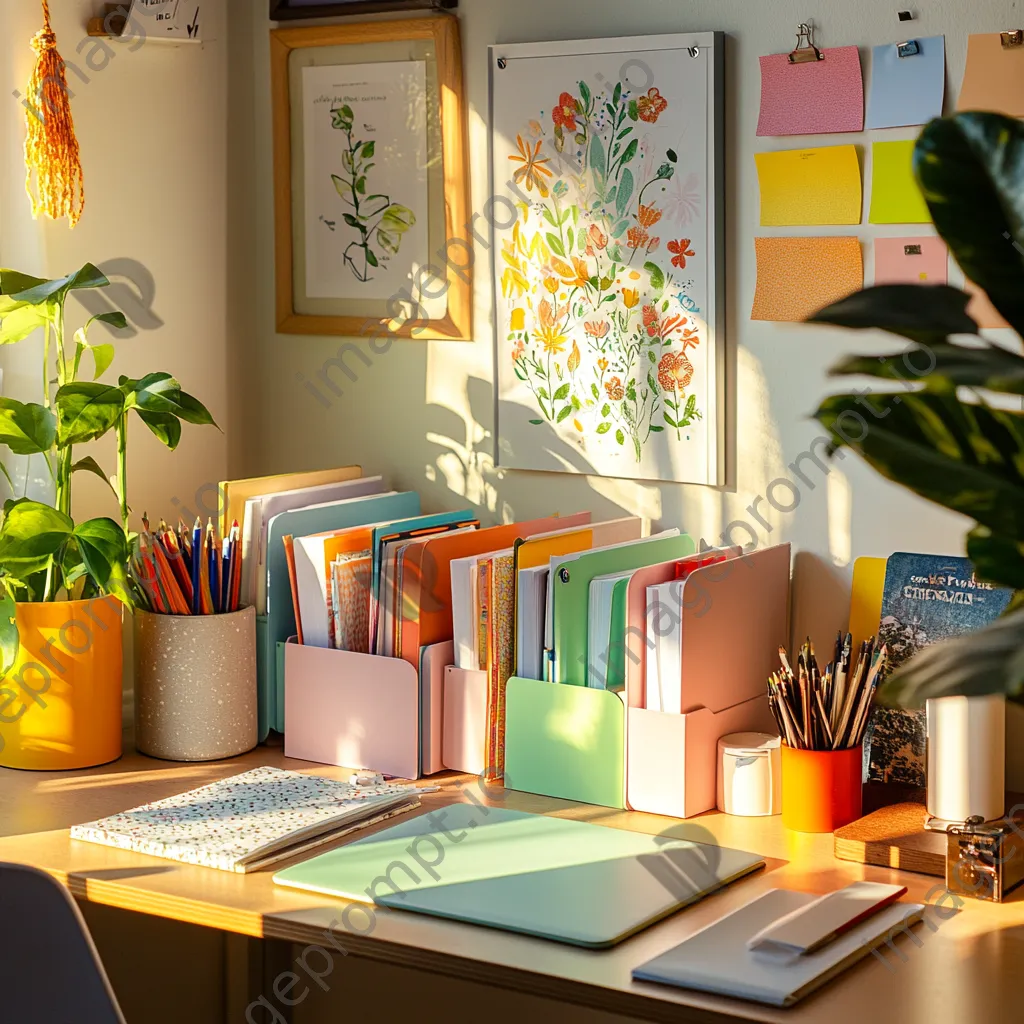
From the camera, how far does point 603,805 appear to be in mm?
1597

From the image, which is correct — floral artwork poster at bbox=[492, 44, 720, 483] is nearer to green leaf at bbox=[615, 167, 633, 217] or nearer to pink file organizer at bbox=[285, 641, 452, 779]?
green leaf at bbox=[615, 167, 633, 217]

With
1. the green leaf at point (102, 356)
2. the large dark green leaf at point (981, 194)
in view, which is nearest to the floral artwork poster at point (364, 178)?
the green leaf at point (102, 356)

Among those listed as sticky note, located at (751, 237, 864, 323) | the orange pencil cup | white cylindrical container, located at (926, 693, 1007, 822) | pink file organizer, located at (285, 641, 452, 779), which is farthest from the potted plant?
white cylindrical container, located at (926, 693, 1007, 822)

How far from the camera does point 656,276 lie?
5.83 feet

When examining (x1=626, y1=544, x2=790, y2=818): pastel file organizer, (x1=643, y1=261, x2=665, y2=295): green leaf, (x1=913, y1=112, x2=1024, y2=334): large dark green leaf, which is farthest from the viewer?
(x1=643, y1=261, x2=665, y2=295): green leaf

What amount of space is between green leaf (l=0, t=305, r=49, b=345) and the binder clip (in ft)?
2.97

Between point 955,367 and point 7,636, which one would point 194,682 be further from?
point 955,367

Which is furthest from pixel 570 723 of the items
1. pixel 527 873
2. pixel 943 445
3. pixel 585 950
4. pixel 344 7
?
pixel 344 7

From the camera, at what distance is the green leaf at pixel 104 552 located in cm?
163

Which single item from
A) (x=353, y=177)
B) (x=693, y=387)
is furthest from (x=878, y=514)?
(x=353, y=177)

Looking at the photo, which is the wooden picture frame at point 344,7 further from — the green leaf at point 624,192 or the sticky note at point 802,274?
the sticky note at point 802,274

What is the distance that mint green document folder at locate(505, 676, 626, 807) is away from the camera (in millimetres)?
1587

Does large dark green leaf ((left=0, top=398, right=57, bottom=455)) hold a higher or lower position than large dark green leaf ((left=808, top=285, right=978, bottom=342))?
lower

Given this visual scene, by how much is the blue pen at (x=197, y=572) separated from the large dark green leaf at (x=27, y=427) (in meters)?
0.20
